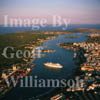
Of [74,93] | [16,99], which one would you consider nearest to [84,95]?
[74,93]

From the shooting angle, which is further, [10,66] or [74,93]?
[10,66]

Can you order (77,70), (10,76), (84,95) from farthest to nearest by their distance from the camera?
1. (77,70)
2. (10,76)
3. (84,95)

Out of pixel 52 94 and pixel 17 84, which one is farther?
pixel 17 84

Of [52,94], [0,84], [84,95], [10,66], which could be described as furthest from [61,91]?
[10,66]

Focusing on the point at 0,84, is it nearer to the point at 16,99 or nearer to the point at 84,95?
the point at 16,99

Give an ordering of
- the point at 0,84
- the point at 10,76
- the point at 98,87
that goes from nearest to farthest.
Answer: the point at 98,87 < the point at 0,84 < the point at 10,76

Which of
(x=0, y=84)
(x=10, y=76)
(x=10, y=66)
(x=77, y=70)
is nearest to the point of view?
(x=0, y=84)

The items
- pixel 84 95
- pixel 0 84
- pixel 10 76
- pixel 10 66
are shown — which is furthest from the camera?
pixel 10 66

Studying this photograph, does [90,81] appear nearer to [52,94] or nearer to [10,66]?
[52,94]
